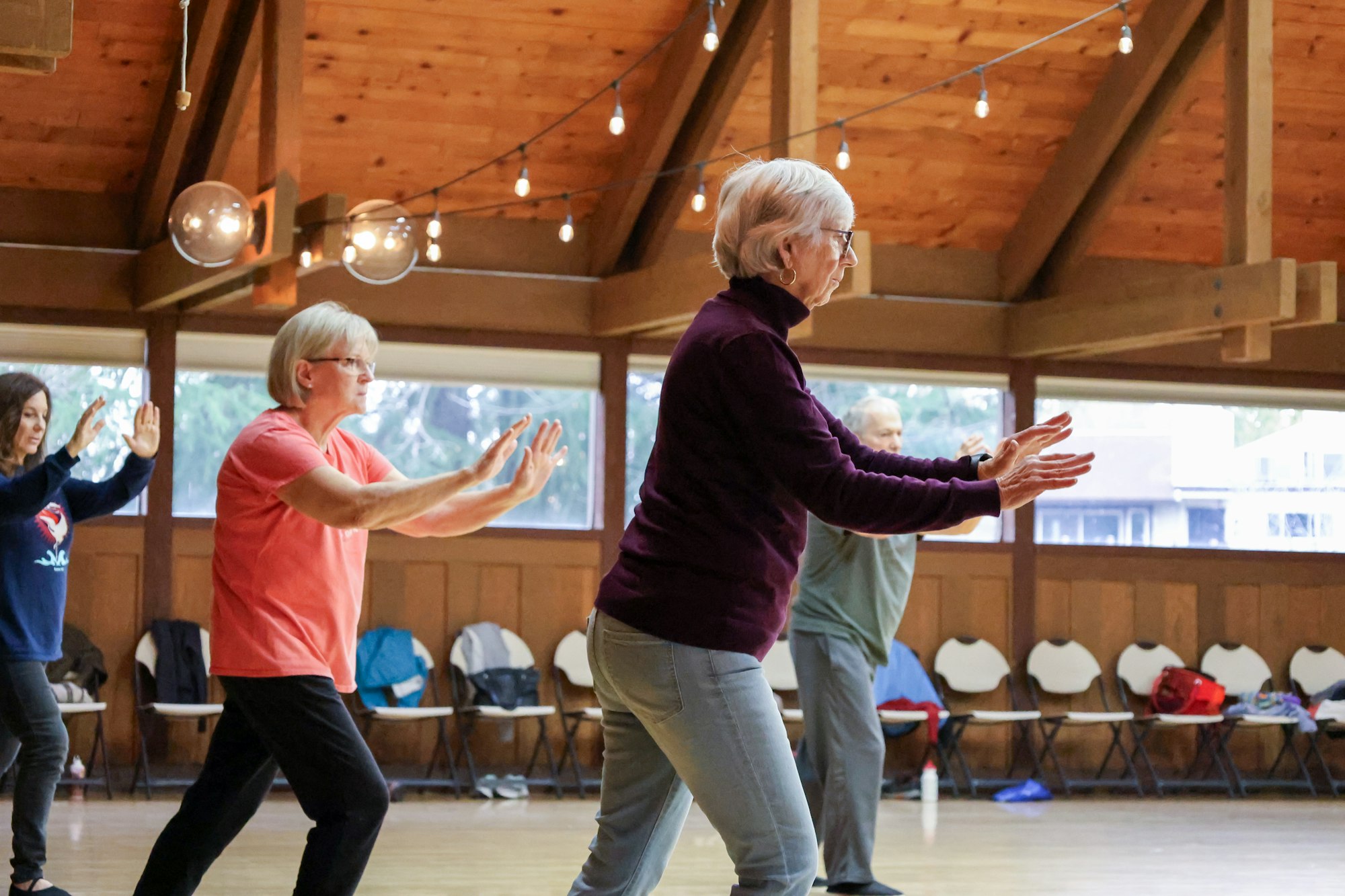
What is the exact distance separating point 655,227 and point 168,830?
6024 mm

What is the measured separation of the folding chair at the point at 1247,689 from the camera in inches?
365

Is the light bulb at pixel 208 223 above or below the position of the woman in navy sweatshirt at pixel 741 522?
above

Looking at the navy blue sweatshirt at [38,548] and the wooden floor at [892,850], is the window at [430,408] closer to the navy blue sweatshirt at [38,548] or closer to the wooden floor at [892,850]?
the wooden floor at [892,850]

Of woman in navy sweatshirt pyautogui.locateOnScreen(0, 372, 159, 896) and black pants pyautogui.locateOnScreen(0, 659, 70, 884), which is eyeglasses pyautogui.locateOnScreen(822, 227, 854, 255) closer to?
A: woman in navy sweatshirt pyautogui.locateOnScreen(0, 372, 159, 896)

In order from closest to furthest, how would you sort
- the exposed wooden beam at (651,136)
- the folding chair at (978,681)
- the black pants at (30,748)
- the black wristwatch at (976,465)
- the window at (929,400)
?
the black wristwatch at (976,465)
the black pants at (30,748)
the exposed wooden beam at (651,136)
the folding chair at (978,681)
the window at (929,400)

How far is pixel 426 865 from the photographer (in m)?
5.86

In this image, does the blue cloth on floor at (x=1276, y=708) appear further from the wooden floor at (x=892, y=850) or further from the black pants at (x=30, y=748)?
the black pants at (x=30, y=748)

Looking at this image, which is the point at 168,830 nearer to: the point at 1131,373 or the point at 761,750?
the point at 761,750

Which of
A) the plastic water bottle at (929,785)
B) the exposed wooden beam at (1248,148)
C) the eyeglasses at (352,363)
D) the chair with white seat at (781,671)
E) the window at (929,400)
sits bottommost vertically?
the plastic water bottle at (929,785)

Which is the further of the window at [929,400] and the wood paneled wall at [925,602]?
the window at [929,400]

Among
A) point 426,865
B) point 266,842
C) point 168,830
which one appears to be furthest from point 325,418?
point 266,842

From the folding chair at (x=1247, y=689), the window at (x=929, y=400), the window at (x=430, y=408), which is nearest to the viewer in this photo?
the window at (x=430, y=408)

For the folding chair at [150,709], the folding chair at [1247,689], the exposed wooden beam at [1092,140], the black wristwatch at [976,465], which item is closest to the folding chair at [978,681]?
the folding chair at [1247,689]

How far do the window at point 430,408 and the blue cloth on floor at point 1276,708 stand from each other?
377cm
